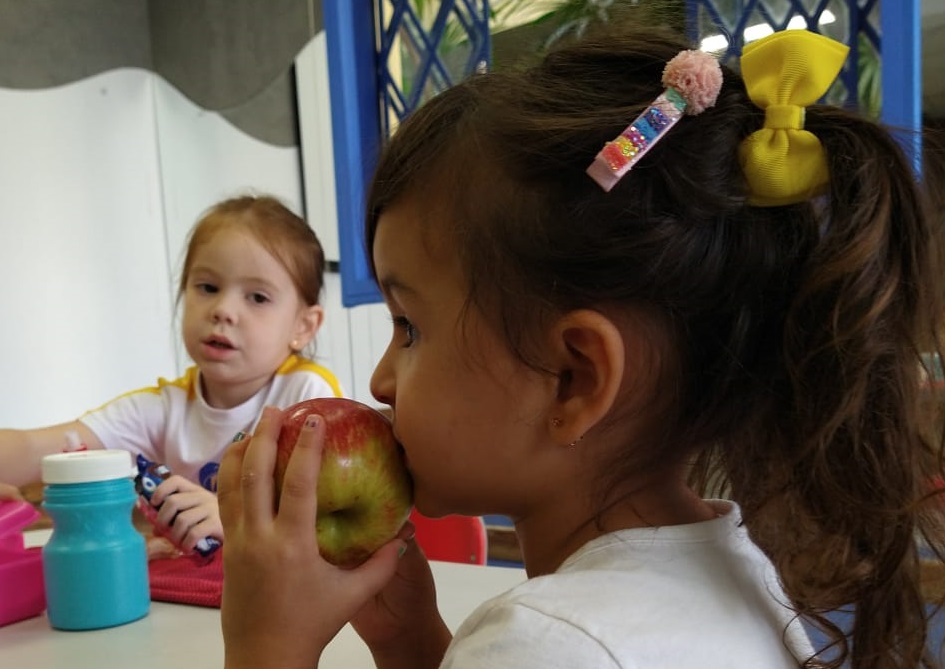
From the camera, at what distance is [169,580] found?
3.00 feet

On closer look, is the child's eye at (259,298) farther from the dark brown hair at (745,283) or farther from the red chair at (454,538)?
the dark brown hair at (745,283)

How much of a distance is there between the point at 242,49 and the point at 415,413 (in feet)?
6.42

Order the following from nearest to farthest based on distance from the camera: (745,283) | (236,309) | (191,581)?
(745,283)
(191,581)
(236,309)

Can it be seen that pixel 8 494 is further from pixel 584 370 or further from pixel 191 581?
pixel 584 370

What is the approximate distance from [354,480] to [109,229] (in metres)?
1.87

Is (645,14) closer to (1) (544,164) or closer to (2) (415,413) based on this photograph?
A: (1) (544,164)

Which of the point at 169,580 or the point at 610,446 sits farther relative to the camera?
the point at 169,580

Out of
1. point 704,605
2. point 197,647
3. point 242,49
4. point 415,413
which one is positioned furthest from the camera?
point 242,49

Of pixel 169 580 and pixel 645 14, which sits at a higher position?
pixel 645 14

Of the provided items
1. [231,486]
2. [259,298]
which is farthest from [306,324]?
Result: [231,486]

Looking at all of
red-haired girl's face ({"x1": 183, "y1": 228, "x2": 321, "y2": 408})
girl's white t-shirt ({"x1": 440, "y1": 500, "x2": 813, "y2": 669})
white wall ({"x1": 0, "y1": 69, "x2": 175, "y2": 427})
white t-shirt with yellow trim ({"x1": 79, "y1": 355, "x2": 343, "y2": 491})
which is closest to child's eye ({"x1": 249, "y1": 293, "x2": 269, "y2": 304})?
red-haired girl's face ({"x1": 183, "y1": 228, "x2": 321, "y2": 408})

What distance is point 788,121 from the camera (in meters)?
0.60

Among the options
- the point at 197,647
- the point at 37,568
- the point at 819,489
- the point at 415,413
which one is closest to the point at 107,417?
the point at 37,568

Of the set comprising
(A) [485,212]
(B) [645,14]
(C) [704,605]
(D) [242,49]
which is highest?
(D) [242,49]
